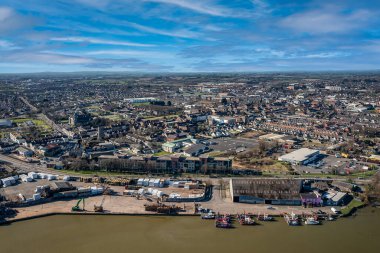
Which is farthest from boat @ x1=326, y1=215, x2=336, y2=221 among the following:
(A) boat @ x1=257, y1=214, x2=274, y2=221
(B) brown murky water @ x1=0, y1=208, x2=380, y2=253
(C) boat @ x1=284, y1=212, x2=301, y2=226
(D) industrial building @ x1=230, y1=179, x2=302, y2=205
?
(A) boat @ x1=257, y1=214, x2=274, y2=221

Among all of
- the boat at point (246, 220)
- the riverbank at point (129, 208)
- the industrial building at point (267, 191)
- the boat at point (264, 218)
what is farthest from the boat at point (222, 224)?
the industrial building at point (267, 191)

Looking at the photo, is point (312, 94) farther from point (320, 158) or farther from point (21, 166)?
point (21, 166)

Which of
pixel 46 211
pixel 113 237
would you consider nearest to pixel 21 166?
pixel 46 211

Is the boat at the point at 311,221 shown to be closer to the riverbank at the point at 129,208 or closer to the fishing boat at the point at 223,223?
the riverbank at the point at 129,208

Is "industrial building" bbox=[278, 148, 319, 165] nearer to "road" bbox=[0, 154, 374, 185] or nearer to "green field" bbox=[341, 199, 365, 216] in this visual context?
"road" bbox=[0, 154, 374, 185]

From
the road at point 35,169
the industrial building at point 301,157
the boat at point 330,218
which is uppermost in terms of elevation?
the industrial building at point 301,157

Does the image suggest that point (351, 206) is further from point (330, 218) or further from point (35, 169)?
point (35, 169)
